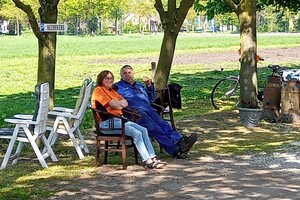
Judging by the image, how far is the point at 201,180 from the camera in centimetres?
836

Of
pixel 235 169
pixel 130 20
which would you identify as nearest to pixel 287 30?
pixel 130 20

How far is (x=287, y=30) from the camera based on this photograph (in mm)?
125562

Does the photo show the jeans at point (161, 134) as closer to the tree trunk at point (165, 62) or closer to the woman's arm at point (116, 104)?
the woman's arm at point (116, 104)

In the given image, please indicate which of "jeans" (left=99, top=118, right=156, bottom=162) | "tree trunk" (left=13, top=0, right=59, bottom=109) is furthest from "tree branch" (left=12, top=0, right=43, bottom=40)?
"jeans" (left=99, top=118, right=156, bottom=162)

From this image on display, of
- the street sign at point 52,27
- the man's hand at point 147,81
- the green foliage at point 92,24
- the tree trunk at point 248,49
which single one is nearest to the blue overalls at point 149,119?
the man's hand at point 147,81

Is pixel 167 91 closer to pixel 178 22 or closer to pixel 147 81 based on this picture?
pixel 147 81

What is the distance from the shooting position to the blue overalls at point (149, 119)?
973 centimetres

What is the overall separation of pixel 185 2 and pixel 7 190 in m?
6.96

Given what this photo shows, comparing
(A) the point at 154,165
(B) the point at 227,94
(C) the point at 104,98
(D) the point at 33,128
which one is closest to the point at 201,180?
(A) the point at 154,165

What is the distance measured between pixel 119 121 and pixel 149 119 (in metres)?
0.57

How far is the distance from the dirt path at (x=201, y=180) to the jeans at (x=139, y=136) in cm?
21

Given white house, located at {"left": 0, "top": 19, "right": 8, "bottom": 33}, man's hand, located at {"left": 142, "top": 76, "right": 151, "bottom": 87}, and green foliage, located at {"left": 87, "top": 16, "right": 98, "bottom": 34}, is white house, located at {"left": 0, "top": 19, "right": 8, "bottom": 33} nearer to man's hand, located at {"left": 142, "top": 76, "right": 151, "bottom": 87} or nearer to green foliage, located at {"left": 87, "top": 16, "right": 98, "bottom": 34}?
green foliage, located at {"left": 87, "top": 16, "right": 98, "bottom": 34}

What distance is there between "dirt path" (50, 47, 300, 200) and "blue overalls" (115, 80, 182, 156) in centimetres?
25

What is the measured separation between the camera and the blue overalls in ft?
31.9
